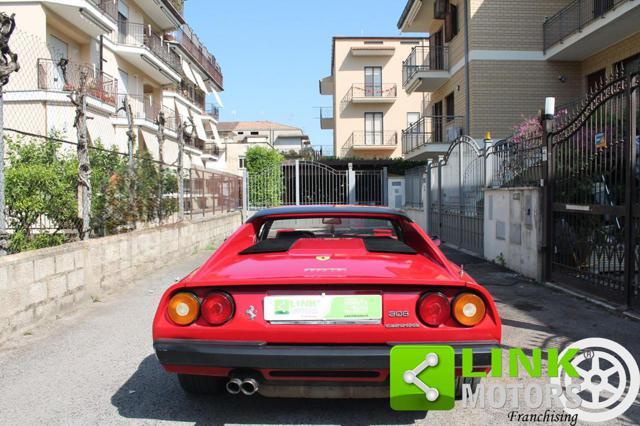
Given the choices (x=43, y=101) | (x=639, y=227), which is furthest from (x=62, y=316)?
(x=43, y=101)

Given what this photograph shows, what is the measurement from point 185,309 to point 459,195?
35.7 feet

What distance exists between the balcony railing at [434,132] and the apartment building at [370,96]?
587 inches

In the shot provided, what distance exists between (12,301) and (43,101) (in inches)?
616

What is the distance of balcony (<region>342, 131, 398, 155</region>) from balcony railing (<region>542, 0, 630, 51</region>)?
2334 cm

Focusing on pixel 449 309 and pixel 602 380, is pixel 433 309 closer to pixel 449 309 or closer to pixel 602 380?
pixel 449 309

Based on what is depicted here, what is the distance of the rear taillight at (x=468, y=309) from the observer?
2854 mm

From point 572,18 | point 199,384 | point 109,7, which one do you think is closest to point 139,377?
point 199,384

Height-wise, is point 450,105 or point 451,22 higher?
point 451,22

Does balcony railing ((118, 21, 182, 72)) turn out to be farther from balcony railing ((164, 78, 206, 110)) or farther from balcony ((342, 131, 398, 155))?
balcony ((342, 131, 398, 155))

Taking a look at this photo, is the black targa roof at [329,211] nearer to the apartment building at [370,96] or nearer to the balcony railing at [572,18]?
the balcony railing at [572,18]

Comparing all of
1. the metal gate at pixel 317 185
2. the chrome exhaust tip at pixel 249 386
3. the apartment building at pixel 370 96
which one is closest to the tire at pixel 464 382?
A: the chrome exhaust tip at pixel 249 386

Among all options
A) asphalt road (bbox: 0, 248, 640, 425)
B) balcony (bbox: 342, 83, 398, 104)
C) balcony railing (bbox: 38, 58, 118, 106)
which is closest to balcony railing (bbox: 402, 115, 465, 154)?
balcony railing (bbox: 38, 58, 118, 106)

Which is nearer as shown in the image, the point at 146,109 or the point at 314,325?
the point at 314,325

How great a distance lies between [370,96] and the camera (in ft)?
139
